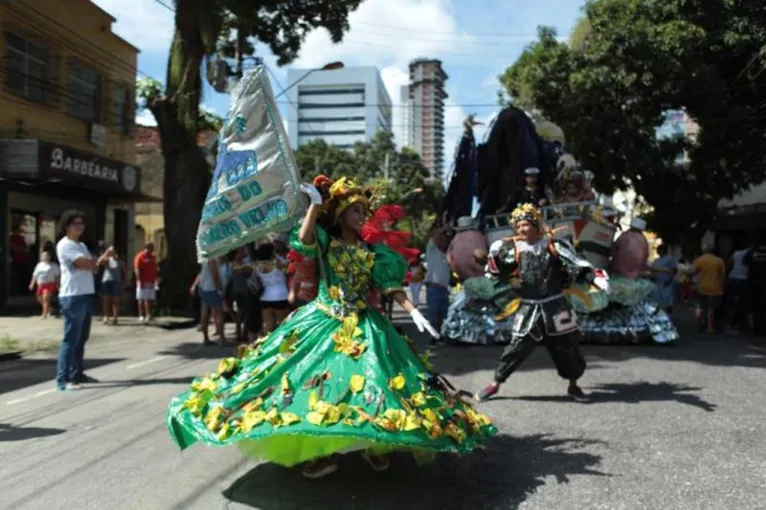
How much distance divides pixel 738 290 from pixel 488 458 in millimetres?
10633

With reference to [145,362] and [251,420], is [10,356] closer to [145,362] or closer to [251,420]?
[145,362]

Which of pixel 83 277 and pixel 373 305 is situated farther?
pixel 83 277

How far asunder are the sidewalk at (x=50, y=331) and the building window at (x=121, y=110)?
28.5 feet

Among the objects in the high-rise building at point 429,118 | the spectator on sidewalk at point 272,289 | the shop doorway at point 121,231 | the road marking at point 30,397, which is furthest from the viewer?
the high-rise building at point 429,118

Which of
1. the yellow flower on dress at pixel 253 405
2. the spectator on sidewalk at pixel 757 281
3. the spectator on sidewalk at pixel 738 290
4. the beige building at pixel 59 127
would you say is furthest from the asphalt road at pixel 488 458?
the beige building at pixel 59 127

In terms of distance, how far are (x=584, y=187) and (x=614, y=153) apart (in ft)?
27.2

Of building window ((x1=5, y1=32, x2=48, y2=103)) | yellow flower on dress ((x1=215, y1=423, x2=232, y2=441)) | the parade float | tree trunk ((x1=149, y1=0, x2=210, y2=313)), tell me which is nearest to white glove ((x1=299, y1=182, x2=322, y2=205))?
yellow flower on dress ((x1=215, y1=423, x2=232, y2=441))

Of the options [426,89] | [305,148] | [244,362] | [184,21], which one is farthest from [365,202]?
[426,89]

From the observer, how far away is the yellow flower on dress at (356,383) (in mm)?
4059

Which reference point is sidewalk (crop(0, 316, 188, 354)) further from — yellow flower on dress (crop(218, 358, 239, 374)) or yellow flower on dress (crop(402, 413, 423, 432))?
yellow flower on dress (crop(402, 413, 423, 432))

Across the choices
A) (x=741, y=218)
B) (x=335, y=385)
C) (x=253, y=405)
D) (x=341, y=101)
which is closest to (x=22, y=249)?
(x=253, y=405)

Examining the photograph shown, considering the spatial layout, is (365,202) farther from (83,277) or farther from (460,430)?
(83,277)

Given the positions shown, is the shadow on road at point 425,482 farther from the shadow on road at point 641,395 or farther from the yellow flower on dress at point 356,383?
the shadow on road at point 641,395

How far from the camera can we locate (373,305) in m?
4.96
